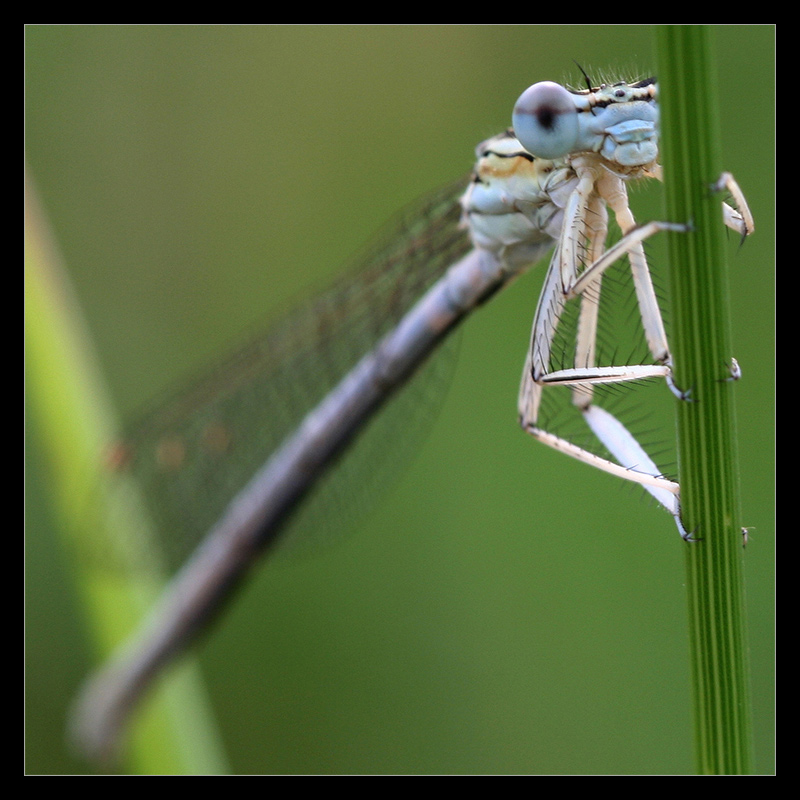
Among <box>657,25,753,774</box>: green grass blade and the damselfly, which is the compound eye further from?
<box>657,25,753,774</box>: green grass blade

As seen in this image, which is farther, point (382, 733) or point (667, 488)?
point (382, 733)

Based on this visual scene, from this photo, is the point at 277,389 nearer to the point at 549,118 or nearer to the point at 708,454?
the point at 549,118

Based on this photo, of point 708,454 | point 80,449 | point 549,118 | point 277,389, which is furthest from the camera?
point 277,389

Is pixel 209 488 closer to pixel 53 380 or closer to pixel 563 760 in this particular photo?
pixel 53 380

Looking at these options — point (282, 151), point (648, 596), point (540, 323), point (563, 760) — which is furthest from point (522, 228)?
point (282, 151)

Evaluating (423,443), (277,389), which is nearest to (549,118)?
(277,389)
